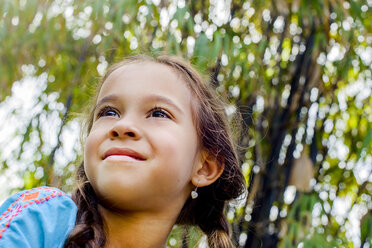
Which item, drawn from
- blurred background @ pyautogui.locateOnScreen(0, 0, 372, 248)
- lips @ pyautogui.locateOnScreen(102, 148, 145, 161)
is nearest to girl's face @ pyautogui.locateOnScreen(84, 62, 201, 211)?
lips @ pyautogui.locateOnScreen(102, 148, 145, 161)

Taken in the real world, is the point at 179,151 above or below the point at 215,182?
above

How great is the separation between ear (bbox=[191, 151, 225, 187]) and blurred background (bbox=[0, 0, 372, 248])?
1.94 feet

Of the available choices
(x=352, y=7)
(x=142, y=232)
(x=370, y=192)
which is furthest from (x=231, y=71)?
(x=142, y=232)

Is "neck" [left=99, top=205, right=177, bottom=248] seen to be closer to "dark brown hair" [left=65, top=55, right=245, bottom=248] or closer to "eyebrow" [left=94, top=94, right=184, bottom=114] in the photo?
"dark brown hair" [left=65, top=55, right=245, bottom=248]

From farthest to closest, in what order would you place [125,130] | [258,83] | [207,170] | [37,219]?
1. [258,83]
2. [207,170]
3. [125,130]
4. [37,219]

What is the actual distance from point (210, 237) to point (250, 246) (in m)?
0.65

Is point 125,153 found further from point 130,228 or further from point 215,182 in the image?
point 215,182

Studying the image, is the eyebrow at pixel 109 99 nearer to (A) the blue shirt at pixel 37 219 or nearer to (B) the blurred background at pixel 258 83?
(A) the blue shirt at pixel 37 219

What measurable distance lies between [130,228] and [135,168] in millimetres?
122

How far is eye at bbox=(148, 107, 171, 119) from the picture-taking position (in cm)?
95

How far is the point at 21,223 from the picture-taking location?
2.52 feet

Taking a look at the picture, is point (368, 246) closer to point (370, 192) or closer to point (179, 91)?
point (370, 192)

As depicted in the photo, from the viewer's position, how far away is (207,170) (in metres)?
1.09

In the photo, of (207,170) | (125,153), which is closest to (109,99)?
(125,153)
